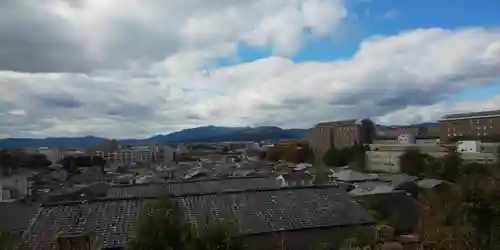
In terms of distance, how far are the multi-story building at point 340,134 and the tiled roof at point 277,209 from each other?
4262 centimetres

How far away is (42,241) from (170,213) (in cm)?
340

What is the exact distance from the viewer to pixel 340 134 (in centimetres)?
6053

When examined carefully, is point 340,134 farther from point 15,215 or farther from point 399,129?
point 15,215

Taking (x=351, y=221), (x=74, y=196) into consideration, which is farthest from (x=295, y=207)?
(x=74, y=196)

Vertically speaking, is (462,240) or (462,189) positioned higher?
(462,189)

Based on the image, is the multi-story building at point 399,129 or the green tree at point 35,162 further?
the multi-story building at point 399,129

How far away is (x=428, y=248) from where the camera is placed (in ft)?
17.6

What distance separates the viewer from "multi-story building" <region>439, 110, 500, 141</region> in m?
53.5

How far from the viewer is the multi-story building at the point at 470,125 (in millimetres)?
53500

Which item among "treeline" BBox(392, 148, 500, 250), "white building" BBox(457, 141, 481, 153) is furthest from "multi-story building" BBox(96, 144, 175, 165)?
"treeline" BBox(392, 148, 500, 250)

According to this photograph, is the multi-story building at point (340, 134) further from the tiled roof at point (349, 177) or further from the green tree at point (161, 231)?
the green tree at point (161, 231)

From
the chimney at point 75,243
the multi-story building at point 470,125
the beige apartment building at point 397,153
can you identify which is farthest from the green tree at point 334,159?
the chimney at point 75,243

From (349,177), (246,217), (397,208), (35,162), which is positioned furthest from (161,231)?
(35,162)

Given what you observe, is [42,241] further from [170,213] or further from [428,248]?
[428,248]
